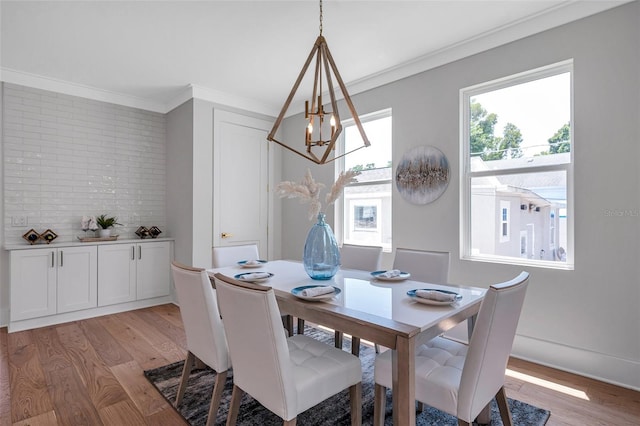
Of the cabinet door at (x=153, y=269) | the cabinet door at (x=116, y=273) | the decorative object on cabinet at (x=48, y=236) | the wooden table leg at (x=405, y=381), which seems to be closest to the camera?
the wooden table leg at (x=405, y=381)

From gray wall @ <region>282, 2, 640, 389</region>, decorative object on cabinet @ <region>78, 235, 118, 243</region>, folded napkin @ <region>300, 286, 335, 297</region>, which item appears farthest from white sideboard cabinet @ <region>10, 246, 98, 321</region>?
gray wall @ <region>282, 2, 640, 389</region>

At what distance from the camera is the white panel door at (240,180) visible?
435 centimetres

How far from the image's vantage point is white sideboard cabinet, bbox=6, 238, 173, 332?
3.48m

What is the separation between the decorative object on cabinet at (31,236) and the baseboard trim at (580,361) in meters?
4.87

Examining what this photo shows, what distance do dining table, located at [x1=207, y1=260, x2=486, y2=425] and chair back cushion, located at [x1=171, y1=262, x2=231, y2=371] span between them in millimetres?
357

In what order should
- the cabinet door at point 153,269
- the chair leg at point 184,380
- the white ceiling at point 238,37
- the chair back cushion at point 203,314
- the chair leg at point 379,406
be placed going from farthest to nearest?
the cabinet door at point 153,269, the white ceiling at point 238,37, the chair leg at point 184,380, the chair back cushion at point 203,314, the chair leg at point 379,406

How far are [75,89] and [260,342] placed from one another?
4.22 meters

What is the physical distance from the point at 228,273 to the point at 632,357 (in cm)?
282

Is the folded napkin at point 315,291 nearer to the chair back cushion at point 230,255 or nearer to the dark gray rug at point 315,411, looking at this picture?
the dark gray rug at point 315,411

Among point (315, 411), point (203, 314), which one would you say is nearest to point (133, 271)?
point (203, 314)

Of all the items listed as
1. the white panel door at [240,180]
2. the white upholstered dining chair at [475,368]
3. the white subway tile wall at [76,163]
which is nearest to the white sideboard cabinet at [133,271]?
the white subway tile wall at [76,163]

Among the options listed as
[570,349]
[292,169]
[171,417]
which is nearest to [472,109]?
[570,349]

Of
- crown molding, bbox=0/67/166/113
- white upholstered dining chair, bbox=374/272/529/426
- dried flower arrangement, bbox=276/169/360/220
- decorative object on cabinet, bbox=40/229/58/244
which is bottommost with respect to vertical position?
white upholstered dining chair, bbox=374/272/529/426

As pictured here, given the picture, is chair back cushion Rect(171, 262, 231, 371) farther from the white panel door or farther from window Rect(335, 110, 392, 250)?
the white panel door
